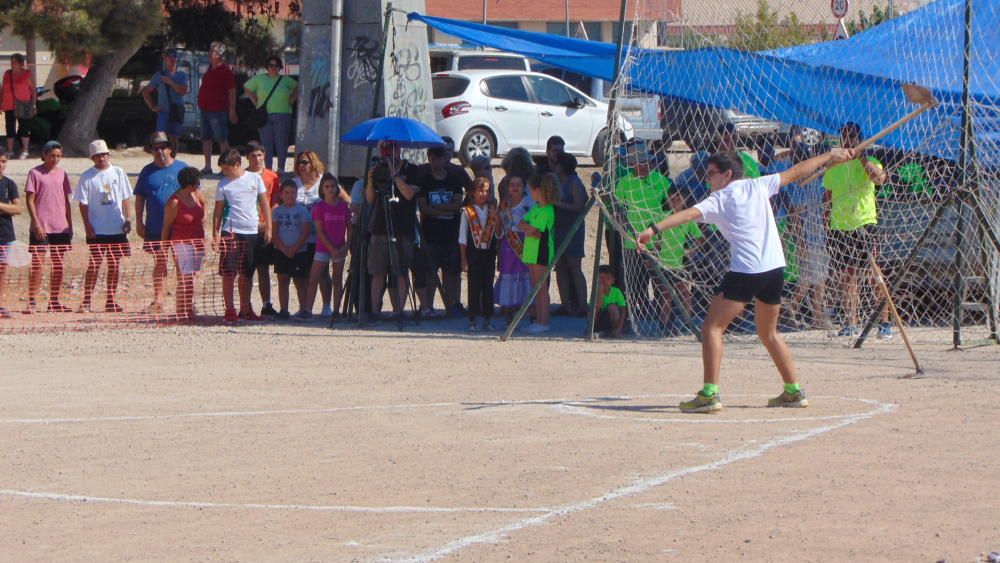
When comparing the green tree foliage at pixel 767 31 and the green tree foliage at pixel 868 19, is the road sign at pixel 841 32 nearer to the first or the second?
the green tree foliage at pixel 868 19

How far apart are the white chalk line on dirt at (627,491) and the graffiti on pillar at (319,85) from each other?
1005 centimetres

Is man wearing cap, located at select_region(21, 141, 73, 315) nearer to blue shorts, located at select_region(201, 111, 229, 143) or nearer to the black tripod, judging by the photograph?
the black tripod

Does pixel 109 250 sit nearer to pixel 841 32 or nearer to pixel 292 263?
pixel 292 263

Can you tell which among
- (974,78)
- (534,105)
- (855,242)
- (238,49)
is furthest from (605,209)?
(238,49)

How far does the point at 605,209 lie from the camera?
13641 millimetres

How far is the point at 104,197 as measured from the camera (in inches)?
614

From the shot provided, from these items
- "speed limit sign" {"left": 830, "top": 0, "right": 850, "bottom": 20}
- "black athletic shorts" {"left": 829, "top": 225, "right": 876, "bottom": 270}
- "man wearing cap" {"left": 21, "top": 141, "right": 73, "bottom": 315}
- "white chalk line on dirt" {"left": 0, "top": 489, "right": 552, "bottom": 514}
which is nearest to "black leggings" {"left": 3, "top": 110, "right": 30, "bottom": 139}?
"man wearing cap" {"left": 21, "top": 141, "right": 73, "bottom": 315}

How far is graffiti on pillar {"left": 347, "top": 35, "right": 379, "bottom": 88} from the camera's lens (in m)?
17.6

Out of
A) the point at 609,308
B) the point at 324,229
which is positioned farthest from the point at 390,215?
the point at 609,308

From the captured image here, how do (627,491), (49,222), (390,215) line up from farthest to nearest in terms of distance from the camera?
(49,222)
(390,215)
(627,491)

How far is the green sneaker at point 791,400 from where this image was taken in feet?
32.7

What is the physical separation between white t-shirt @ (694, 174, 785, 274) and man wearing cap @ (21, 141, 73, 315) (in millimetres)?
8340

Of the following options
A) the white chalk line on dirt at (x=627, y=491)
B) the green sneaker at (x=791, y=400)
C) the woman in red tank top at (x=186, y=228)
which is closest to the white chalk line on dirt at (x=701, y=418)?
the white chalk line on dirt at (x=627, y=491)

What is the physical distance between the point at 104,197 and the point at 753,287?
329 inches
